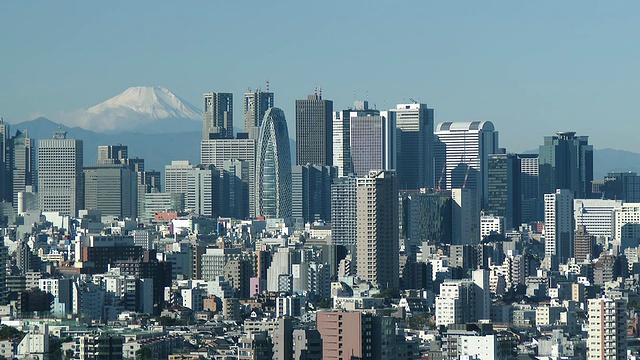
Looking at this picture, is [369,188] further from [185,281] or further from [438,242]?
[438,242]

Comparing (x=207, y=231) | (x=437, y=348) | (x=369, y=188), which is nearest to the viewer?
(x=437, y=348)

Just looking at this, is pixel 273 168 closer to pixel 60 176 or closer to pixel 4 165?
pixel 60 176

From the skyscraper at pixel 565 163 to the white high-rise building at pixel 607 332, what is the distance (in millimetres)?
92931

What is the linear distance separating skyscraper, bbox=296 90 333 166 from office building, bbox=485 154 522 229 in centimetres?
1194

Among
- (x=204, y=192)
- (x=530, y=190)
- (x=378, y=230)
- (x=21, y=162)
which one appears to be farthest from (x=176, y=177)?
(x=378, y=230)

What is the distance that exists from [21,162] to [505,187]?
117 ft

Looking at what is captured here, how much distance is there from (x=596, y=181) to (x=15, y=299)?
85.3 metres

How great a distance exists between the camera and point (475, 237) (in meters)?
109

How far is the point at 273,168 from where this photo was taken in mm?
133375

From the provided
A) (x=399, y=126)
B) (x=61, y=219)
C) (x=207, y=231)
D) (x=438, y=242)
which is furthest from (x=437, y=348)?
(x=399, y=126)

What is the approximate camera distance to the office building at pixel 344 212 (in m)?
97.8

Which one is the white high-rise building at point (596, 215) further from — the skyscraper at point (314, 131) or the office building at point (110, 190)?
the office building at point (110, 190)

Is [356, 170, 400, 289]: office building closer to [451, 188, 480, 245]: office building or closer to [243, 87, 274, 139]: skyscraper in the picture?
[451, 188, 480, 245]: office building

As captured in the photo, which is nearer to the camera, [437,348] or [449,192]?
[437,348]
